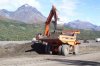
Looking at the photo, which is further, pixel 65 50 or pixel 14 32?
pixel 14 32

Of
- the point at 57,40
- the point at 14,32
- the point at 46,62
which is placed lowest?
the point at 46,62

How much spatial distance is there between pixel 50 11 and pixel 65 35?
399 cm

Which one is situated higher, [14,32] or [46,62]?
[14,32]

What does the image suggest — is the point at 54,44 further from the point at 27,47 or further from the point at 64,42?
the point at 27,47

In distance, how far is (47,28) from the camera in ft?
131

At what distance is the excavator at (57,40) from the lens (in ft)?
121

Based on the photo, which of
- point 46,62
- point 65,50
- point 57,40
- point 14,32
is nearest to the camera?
point 46,62

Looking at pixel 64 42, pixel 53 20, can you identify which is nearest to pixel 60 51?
pixel 64 42

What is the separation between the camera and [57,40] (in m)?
37.1

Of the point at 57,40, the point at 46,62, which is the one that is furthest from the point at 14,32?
the point at 46,62

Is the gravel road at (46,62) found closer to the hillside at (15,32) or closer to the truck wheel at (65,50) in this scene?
the truck wheel at (65,50)

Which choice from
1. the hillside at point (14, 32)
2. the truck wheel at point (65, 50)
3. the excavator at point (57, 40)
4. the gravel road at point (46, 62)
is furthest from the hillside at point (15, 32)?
the gravel road at point (46, 62)

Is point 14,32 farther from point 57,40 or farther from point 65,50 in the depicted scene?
point 65,50

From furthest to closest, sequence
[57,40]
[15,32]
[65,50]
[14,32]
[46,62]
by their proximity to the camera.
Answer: [15,32] → [14,32] → [57,40] → [65,50] → [46,62]
